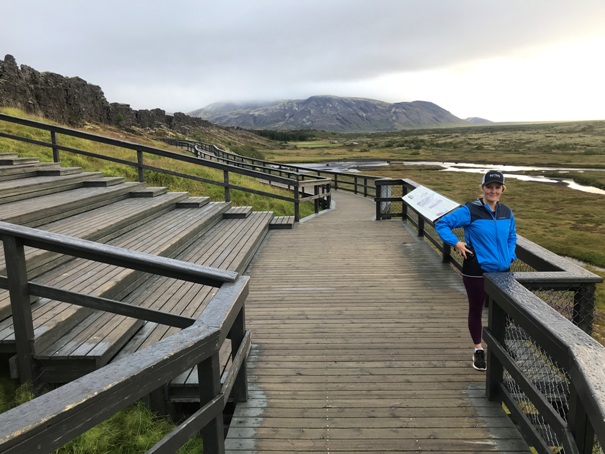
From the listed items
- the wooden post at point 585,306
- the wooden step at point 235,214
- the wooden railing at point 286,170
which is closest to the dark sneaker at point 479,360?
the wooden post at point 585,306

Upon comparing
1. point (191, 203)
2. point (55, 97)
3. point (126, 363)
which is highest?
point (55, 97)

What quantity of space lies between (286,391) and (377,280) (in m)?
2.96

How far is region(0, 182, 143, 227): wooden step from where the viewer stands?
5.13 metres

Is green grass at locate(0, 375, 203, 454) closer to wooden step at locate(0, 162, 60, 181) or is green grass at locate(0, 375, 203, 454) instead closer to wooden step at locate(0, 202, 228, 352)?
wooden step at locate(0, 202, 228, 352)

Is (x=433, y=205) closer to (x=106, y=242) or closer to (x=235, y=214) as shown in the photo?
(x=106, y=242)

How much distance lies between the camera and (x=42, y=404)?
1184 mm

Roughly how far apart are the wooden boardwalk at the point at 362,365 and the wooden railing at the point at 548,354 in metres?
0.31

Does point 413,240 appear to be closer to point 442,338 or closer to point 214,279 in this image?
point 442,338

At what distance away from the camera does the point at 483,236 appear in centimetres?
354

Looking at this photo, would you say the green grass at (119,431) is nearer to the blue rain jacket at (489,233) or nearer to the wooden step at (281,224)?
the blue rain jacket at (489,233)

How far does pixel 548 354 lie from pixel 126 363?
2.08 m

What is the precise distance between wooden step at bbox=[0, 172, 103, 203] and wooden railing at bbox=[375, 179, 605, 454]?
6086 mm

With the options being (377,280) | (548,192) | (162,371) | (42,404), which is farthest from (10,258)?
(548,192)

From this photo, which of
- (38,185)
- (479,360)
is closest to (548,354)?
(479,360)
